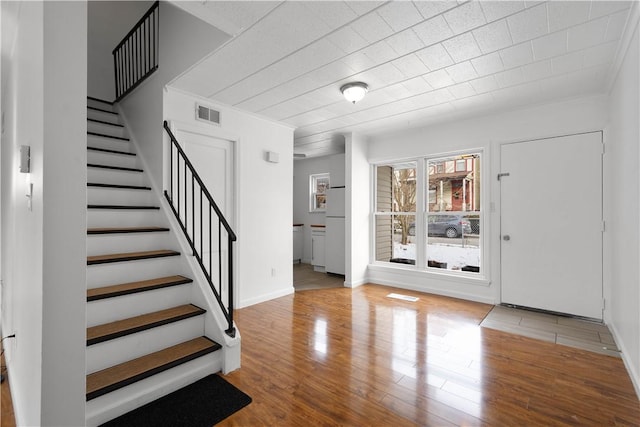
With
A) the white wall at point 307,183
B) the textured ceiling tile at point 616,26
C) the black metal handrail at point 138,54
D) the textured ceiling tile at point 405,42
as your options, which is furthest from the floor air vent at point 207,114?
the textured ceiling tile at point 616,26

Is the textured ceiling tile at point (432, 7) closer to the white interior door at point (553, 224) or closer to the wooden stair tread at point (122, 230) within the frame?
the white interior door at point (553, 224)

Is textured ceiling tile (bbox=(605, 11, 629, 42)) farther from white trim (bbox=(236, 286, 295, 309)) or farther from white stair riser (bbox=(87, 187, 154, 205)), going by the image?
white trim (bbox=(236, 286, 295, 309))

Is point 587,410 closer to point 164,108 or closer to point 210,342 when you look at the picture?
point 210,342

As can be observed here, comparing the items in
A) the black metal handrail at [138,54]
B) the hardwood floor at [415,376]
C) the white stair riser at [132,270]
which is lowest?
the hardwood floor at [415,376]

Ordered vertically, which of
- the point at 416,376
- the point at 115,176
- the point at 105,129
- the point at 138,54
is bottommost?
the point at 416,376

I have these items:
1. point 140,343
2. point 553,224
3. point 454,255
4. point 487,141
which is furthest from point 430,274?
point 140,343

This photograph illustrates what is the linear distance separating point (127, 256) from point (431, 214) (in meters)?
4.05

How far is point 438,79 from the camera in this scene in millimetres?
3027

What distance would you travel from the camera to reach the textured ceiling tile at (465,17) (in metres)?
1.99

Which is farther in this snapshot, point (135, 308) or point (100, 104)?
point (100, 104)

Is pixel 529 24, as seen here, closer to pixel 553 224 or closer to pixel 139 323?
pixel 553 224

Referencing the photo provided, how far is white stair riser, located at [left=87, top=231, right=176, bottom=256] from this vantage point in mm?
2498

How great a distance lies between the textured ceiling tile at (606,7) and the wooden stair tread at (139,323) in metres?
3.49

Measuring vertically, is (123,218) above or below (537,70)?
below
